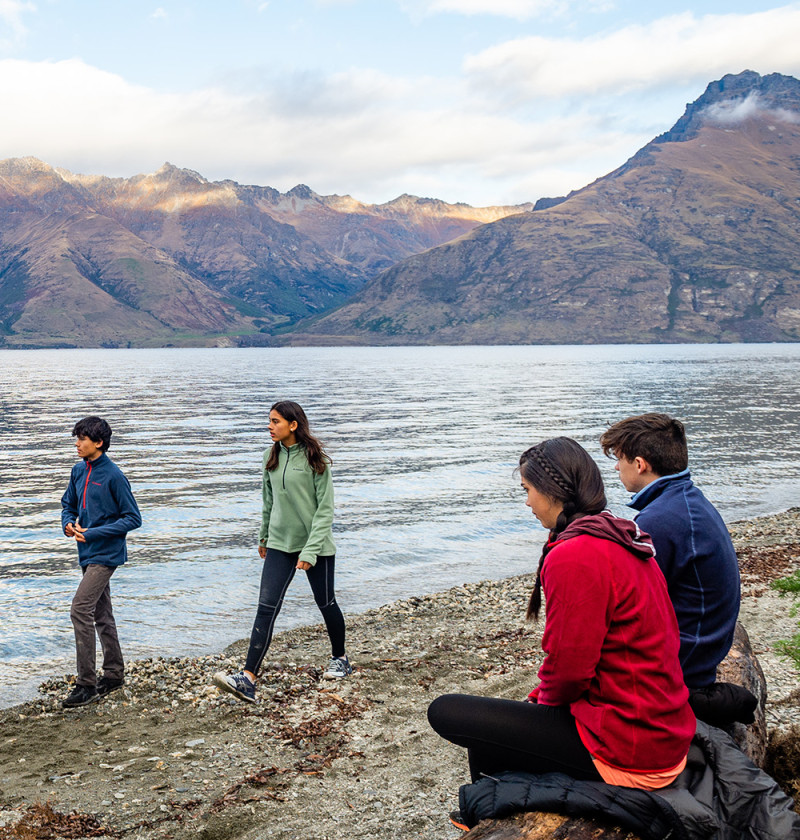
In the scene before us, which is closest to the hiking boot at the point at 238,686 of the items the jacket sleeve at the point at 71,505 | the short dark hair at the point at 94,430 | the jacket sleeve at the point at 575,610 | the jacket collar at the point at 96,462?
the jacket sleeve at the point at 71,505

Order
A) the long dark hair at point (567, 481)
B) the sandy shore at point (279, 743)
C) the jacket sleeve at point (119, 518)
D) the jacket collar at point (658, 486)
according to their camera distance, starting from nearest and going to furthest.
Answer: the long dark hair at point (567, 481) → the jacket collar at point (658, 486) → the sandy shore at point (279, 743) → the jacket sleeve at point (119, 518)

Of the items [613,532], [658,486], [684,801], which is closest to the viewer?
[613,532]

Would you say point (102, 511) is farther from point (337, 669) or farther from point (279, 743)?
point (337, 669)

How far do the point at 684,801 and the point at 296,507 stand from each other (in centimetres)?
583

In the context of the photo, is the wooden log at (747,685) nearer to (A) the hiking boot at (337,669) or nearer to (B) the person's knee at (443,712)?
(B) the person's knee at (443,712)

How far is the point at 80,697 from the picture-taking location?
9898 mm

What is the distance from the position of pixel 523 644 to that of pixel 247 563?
974cm

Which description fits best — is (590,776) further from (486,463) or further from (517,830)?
(486,463)

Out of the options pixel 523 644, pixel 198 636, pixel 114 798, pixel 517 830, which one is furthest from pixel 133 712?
pixel 517 830

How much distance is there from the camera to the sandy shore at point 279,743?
265 inches

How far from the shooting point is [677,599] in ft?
16.9

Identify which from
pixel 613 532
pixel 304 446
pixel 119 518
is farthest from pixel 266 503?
pixel 613 532

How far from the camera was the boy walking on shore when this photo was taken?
31.2 feet

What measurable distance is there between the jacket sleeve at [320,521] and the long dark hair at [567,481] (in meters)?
4.76
